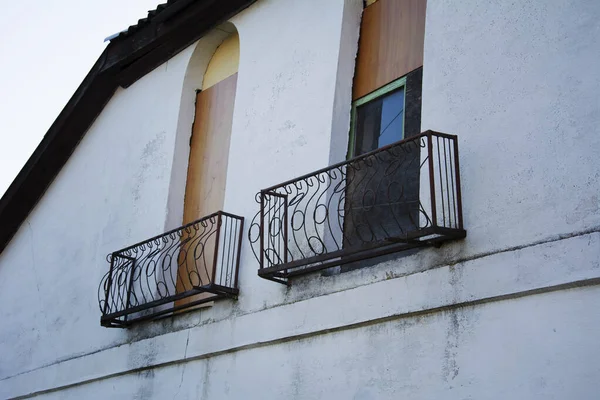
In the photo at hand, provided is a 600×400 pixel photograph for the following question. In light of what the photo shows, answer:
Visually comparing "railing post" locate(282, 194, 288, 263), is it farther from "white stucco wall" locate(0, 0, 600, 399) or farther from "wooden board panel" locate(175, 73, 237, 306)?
"wooden board panel" locate(175, 73, 237, 306)

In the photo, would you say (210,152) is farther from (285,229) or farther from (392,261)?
(392,261)

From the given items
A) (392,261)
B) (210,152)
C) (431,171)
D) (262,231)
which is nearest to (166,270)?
(210,152)

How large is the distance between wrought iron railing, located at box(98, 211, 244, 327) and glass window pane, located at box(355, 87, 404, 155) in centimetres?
136

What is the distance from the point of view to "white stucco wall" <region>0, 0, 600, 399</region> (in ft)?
20.8

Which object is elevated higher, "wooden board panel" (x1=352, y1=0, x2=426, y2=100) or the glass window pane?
"wooden board panel" (x1=352, y1=0, x2=426, y2=100)

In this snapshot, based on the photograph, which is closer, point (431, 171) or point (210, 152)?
point (431, 171)

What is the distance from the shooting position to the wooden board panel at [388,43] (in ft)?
27.5

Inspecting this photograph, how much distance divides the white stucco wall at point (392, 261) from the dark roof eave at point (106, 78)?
0.21 metres

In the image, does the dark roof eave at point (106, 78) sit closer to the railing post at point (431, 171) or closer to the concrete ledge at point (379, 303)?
the concrete ledge at point (379, 303)

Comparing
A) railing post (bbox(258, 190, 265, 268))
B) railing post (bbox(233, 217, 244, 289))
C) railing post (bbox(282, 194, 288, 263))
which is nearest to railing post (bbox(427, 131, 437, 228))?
railing post (bbox(282, 194, 288, 263))

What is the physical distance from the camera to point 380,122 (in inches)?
336

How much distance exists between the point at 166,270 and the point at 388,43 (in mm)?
3242

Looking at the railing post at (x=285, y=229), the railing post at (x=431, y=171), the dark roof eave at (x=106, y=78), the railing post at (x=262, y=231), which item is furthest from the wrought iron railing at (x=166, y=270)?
the railing post at (x=431, y=171)

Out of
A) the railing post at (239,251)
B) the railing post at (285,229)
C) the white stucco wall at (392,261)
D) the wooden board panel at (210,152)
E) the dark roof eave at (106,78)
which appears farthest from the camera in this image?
the dark roof eave at (106,78)
